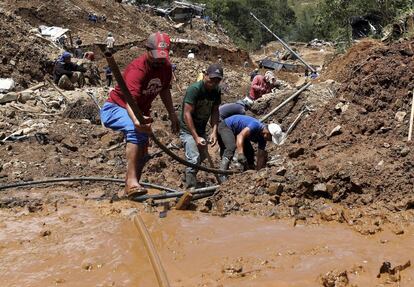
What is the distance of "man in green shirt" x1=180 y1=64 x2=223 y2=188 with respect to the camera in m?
5.62

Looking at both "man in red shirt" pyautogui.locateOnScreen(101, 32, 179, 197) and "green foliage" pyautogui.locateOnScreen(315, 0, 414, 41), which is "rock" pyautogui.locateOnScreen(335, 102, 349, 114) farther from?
"green foliage" pyautogui.locateOnScreen(315, 0, 414, 41)

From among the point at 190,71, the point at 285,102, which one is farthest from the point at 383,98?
the point at 190,71

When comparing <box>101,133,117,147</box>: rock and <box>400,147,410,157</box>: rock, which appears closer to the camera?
<box>400,147,410,157</box>: rock

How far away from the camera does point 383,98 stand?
7102mm

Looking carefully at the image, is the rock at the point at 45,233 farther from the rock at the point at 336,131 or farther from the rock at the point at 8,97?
the rock at the point at 8,97

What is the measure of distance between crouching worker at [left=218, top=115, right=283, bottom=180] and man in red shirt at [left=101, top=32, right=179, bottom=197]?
1316 millimetres

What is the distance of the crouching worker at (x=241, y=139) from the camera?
6.25 meters

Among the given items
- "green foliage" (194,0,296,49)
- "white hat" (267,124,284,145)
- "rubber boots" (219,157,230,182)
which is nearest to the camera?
"rubber boots" (219,157,230,182)

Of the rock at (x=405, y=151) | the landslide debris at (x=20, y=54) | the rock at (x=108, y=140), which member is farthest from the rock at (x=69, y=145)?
the landslide debris at (x=20, y=54)

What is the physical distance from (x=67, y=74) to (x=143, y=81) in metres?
10.2

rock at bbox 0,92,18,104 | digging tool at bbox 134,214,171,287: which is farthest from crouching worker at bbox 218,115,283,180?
rock at bbox 0,92,18,104

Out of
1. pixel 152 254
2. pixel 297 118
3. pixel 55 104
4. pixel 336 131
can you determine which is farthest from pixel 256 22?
pixel 152 254

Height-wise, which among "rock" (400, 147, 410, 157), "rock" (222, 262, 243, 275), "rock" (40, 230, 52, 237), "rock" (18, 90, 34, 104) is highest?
"rock" (400, 147, 410, 157)

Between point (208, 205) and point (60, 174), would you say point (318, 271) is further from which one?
point (60, 174)
